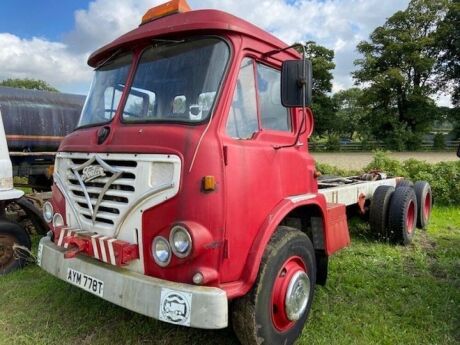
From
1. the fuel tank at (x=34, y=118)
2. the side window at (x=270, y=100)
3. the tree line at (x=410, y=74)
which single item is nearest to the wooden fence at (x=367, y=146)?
the tree line at (x=410, y=74)

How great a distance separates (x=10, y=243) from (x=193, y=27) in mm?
3636

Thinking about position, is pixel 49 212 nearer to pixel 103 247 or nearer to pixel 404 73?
pixel 103 247

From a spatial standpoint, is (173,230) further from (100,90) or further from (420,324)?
(420,324)

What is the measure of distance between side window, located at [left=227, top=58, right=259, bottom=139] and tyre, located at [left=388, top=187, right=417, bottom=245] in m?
3.50

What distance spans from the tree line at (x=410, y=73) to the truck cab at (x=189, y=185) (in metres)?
34.6

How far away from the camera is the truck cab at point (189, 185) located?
104 inches

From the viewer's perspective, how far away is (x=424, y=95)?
36281 millimetres

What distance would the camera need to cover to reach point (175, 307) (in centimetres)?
254

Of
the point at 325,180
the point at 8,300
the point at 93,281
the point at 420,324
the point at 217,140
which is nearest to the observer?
the point at 217,140

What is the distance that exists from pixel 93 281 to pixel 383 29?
38.9m

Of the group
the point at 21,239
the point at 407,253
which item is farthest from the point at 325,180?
the point at 21,239

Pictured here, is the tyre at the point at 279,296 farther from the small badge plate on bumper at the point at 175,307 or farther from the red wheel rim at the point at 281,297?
the small badge plate on bumper at the point at 175,307

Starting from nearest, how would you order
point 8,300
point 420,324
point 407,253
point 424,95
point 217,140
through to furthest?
point 217,140
point 420,324
point 8,300
point 407,253
point 424,95

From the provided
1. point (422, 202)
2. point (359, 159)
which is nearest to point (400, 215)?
Answer: point (422, 202)
